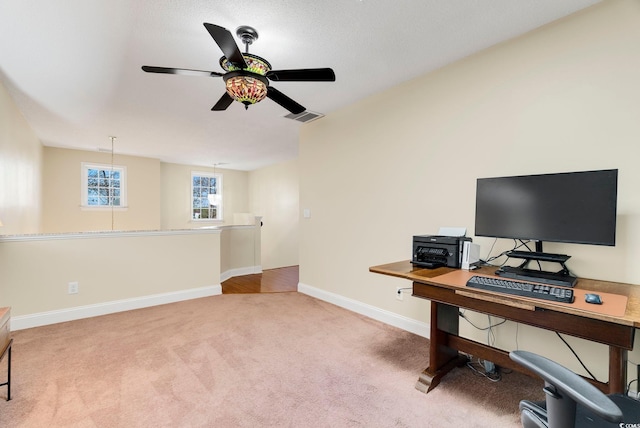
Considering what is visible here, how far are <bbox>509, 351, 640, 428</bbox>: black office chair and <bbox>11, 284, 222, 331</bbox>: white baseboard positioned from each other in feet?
12.4

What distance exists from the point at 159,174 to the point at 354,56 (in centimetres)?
593

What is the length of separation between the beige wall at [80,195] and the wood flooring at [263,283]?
9.93 ft

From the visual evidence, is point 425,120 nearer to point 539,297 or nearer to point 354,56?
point 354,56

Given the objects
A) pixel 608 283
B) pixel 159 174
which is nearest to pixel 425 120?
pixel 608 283

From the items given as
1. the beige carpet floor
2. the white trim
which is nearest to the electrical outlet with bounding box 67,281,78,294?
the beige carpet floor

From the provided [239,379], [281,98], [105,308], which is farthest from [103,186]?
[239,379]

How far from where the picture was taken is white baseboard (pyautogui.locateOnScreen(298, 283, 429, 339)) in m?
2.72

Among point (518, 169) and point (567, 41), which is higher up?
point (567, 41)

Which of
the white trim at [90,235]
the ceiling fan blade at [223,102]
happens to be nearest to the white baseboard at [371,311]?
the white trim at [90,235]

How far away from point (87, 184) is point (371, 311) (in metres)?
6.23

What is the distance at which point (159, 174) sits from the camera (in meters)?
6.77

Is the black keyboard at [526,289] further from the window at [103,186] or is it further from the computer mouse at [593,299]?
the window at [103,186]

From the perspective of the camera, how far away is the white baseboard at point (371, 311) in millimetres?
2717

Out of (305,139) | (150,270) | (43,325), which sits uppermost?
(305,139)
